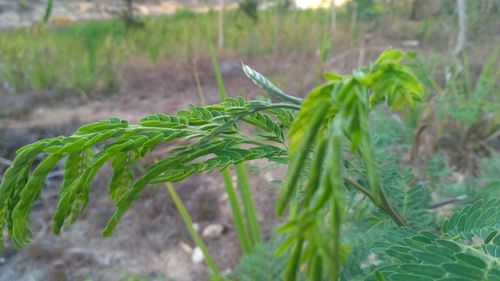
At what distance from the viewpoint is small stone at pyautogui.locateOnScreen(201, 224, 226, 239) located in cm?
238

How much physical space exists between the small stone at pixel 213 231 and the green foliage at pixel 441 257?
75.1 inches

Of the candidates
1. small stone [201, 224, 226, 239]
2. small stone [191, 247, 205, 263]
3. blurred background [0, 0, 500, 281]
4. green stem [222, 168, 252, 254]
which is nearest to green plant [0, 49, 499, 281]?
blurred background [0, 0, 500, 281]

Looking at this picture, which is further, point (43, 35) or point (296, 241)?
point (43, 35)

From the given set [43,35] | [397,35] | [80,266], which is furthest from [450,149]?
[43,35]

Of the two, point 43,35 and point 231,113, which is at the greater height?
point 231,113

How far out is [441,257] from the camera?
44 centimetres

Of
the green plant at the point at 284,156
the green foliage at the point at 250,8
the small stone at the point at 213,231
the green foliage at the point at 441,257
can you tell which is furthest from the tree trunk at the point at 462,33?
the green foliage at the point at 250,8

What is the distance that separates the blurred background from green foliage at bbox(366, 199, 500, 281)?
0.13 metres

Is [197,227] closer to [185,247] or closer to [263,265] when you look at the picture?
[185,247]

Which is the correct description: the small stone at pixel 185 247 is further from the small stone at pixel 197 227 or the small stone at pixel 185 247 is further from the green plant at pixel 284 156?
the green plant at pixel 284 156

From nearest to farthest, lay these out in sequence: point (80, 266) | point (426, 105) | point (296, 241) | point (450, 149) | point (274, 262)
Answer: point (296, 241), point (274, 262), point (80, 266), point (426, 105), point (450, 149)

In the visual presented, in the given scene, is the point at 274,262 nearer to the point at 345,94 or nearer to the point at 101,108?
the point at 345,94

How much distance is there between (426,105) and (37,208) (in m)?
2.33

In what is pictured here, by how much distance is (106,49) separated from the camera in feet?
17.3
